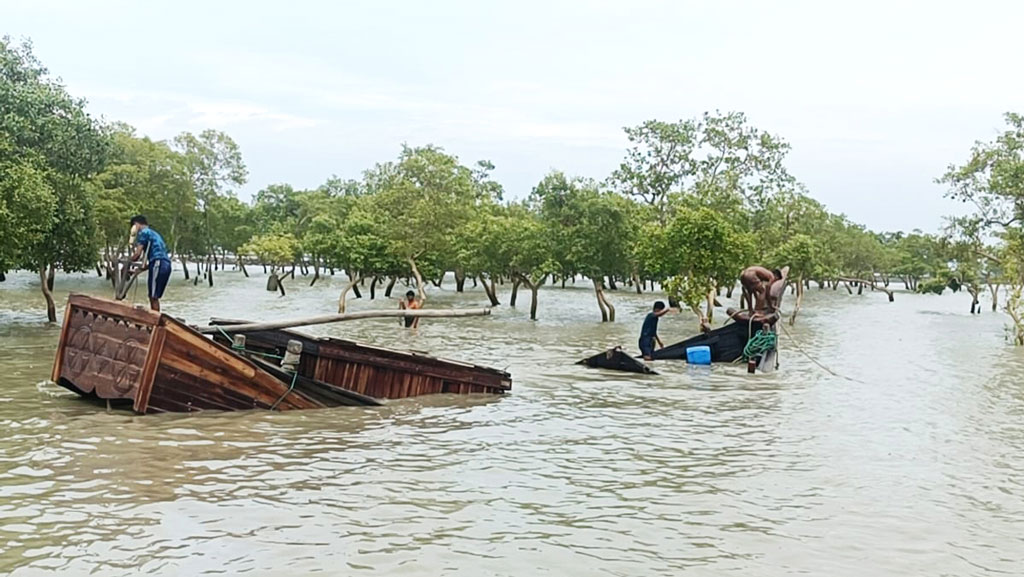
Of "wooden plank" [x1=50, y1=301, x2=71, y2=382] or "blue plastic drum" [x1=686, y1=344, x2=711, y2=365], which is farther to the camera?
"blue plastic drum" [x1=686, y1=344, x2=711, y2=365]

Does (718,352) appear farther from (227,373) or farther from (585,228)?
(585,228)

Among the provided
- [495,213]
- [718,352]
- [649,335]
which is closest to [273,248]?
[495,213]

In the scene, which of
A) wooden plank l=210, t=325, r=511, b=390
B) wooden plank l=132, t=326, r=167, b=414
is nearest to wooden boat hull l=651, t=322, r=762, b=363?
wooden plank l=210, t=325, r=511, b=390

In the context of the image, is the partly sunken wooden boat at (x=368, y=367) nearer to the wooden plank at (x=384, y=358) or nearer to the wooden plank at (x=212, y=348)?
the wooden plank at (x=384, y=358)

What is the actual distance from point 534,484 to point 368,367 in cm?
510

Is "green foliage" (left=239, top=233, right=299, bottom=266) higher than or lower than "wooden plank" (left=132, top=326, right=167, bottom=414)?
higher

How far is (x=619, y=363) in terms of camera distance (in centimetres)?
1889

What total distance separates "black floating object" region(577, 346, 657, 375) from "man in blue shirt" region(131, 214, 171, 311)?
9.67 meters

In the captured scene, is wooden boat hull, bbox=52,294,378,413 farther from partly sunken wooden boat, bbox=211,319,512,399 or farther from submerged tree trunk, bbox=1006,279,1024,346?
submerged tree trunk, bbox=1006,279,1024,346

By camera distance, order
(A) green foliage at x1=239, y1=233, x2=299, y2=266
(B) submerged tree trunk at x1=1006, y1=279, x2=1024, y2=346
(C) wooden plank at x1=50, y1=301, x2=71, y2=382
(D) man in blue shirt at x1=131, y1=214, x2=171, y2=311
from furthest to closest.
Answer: (A) green foliage at x1=239, y1=233, x2=299, y2=266, (B) submerged tree trunk at x1=1006, y1=279, x2=1024, y2=346, (D) man in blue shirt at x1=131, y1=214, x2=171, y2=311, (C) wooden plank at x1=50, y1=301, x2=71, y2=382

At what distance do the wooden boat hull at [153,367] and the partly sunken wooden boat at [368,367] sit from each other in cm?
84

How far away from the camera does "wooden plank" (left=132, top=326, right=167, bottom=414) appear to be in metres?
10.9

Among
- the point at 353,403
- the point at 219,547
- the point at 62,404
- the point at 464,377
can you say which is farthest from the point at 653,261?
the point at 219,547

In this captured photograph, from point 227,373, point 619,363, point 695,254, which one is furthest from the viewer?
point 695,254
